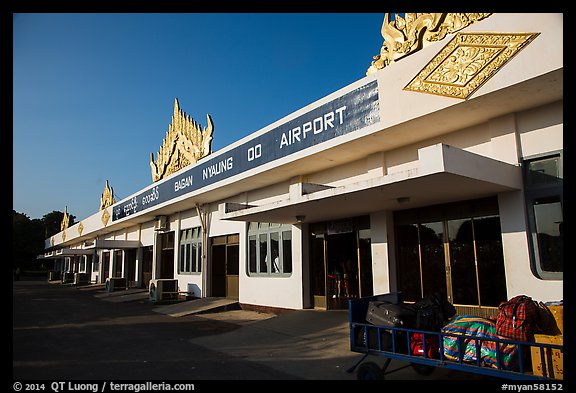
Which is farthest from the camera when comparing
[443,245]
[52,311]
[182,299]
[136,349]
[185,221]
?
[185,221]

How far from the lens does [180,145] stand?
746 inches

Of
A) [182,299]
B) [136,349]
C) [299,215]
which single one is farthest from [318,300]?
[182,299]

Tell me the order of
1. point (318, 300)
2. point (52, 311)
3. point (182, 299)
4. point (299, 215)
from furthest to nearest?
point (182, 299) < point (52, 311) < point (318, 300) < point (299, 215)

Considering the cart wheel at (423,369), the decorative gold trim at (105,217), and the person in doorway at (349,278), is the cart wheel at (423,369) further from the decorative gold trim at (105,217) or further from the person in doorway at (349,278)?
the decorative gold trim at (105,217)

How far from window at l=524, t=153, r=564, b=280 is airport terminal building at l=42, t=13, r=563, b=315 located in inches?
0.8

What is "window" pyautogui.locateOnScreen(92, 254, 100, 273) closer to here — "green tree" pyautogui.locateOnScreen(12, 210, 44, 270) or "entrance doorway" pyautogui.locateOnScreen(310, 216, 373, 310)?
"entrance doorway" pyautogui.locateOnScreen(310, 216, 373, 310)

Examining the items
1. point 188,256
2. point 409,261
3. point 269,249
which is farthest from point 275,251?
point 188,256

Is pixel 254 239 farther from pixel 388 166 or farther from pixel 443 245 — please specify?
pixel 443 245

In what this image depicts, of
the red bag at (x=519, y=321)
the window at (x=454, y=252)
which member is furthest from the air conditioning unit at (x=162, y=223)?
the red bag at (x=519, y=321)

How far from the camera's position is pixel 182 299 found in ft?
58.8

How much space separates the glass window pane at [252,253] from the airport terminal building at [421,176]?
1.5 inches

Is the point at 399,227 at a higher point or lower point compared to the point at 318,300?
higher

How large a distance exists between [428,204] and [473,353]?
16.4 ft

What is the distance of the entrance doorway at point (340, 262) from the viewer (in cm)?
1047
